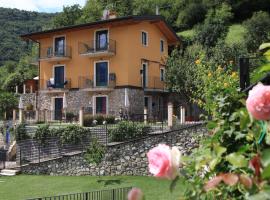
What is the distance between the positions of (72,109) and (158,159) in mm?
30333

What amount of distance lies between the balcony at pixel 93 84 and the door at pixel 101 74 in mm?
110

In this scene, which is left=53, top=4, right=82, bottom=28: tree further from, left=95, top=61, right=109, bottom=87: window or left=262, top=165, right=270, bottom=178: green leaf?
left=262, top=165, right=270, bottom=178: green leaf

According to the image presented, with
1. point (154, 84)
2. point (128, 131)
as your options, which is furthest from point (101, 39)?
point (128, 131)

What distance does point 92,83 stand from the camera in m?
30.6

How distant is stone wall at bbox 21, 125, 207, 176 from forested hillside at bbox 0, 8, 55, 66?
50435 mm

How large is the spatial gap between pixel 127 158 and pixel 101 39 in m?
13.0

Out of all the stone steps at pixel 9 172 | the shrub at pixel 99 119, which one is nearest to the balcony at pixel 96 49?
the shrub at pixel 99 119

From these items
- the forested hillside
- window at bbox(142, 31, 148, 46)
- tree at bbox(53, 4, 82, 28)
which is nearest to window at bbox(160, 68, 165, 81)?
window at bbox(142, 31, 148, 46)

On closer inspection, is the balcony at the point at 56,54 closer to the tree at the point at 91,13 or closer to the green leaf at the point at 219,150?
the tree at the point at 91,13

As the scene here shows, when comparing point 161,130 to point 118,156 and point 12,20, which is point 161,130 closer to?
point 118,156

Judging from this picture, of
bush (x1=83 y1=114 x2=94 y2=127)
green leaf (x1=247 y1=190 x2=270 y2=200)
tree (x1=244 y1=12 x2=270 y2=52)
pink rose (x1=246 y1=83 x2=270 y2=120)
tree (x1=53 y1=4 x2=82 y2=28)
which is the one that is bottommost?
bush (x1=83 y1=114 x2=94 y2=127)

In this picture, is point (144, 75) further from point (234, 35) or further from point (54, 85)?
point (234, 35)

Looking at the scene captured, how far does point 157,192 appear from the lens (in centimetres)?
1384

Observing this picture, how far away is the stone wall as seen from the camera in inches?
741
